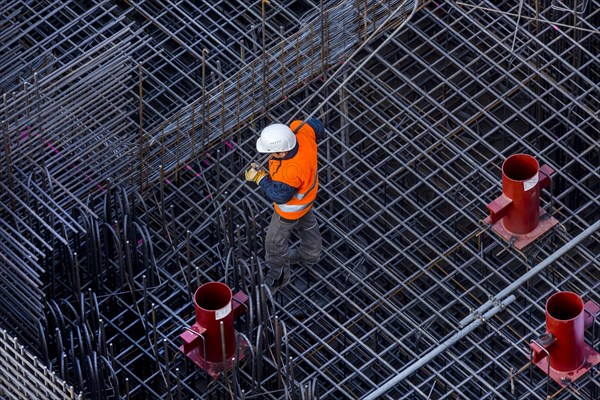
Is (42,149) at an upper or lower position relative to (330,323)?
upper

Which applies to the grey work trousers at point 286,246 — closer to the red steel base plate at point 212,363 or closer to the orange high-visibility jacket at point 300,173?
the orange high-visibility jacket at point 300,173

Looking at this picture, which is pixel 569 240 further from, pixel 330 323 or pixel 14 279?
pixel 14 279

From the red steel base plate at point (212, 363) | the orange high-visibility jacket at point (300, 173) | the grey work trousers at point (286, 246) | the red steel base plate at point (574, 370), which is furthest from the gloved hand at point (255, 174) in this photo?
the red steel base plate at point (574, 370)

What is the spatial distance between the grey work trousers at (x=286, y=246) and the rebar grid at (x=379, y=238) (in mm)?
319

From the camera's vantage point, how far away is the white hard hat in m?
39.1

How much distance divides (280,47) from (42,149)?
4041mm

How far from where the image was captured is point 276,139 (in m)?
39.1

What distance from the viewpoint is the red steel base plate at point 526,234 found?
41.6m

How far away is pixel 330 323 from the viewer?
137 ft

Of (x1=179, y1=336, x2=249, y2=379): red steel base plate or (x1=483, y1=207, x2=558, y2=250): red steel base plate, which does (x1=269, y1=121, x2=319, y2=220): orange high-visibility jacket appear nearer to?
(x1=179, y1=336, x2=249, y2=379): red steel base plate

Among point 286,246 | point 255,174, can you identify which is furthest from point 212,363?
point 255,174

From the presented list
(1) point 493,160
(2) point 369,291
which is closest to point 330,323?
(2) point 369,291

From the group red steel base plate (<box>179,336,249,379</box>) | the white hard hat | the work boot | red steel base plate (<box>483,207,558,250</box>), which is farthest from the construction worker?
red steel base plate (<box>483,207,558,250</box>)

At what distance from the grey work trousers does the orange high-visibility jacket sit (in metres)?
0.35
